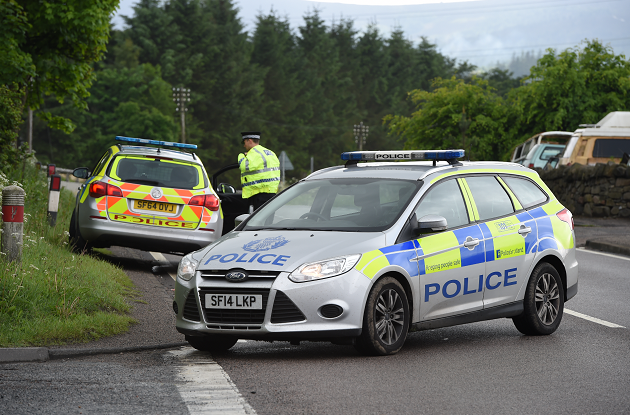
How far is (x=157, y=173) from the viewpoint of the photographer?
12.1 metres

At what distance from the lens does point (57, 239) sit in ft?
40.7

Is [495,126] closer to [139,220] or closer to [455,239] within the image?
[139,220]

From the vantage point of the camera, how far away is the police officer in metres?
12.5

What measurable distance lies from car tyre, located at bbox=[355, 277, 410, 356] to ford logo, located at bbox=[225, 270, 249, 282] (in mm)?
929

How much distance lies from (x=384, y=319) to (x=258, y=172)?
20.2 ft

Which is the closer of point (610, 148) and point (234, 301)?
point (234, 301)

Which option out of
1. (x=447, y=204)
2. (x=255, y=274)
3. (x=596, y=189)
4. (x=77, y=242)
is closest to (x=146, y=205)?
(x=77, y=242)

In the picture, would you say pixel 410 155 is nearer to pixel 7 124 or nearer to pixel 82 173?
pixel 82 173

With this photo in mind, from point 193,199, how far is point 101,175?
1.29 metres

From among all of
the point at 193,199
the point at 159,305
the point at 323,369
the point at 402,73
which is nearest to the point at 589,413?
the point at 323,369

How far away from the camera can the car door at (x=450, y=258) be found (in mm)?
7023

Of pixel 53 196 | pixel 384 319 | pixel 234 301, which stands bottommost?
pixel 53 196

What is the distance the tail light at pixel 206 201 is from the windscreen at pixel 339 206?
4333 mm

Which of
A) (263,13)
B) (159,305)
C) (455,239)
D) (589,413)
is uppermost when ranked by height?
(263,13)
